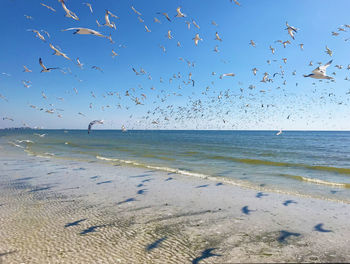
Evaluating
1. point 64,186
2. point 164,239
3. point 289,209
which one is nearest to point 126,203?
point 164,239

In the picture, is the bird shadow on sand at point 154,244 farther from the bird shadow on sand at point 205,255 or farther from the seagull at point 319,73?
the seagull at point 319,73

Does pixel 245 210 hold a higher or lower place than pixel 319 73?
lower

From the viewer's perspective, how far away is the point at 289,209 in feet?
27.8

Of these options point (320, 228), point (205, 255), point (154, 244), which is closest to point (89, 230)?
point (154, 244)

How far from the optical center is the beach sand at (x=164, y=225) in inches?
202

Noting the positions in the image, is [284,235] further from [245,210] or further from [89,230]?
[89,230]

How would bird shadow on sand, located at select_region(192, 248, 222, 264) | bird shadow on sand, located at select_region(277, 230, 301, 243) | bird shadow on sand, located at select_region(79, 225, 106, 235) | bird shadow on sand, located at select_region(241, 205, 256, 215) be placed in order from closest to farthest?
bird shadow on sand, located at select_region(192, 248, 222, 264) < bird shadow on sand, located at select_region(277, 230, 301, 243) < bird shadow on sand, located at select_region(79, 225, 106, 235) < bird shadow on sand, located at select_region(241, 205, 256, 215)

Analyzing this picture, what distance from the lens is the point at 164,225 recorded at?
22.2 feet

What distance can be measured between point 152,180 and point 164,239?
748cm

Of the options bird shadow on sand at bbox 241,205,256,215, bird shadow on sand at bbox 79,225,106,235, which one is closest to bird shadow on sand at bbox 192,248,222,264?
bird shadow on sand at bbox 79,225,106,235

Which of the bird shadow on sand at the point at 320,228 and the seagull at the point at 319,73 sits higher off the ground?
the seagull at the point at 319,73

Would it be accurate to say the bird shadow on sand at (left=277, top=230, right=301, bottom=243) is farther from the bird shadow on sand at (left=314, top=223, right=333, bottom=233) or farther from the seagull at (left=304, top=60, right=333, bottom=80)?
the seagull at (left=304, top=60, right=333, bottom=80)

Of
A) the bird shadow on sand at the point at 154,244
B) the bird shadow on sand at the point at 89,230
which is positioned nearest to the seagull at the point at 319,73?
the bird shadow on sand at the point at 154,244

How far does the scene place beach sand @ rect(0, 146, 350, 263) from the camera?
5.13m
